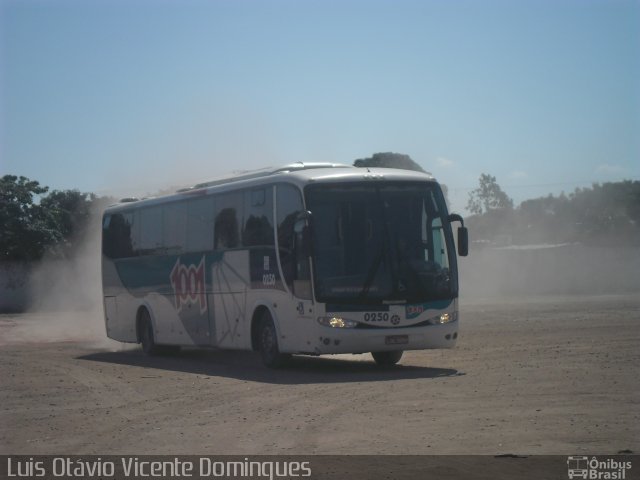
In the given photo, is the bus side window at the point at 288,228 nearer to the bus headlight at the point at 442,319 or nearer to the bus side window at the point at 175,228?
the bus headlight at the point at 442,319

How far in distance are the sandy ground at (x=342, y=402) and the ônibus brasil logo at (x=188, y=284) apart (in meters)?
1.32

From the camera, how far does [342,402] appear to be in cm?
1325

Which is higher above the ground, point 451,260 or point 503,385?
point 451,260

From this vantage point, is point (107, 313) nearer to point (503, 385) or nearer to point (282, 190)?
Result: point (282, 190)

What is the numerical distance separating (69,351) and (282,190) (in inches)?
390

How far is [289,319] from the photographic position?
17.7m

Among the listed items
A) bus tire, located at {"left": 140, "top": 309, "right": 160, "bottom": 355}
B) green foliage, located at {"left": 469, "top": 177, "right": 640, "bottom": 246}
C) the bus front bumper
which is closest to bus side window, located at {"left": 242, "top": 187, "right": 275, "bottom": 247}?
the bus front bumper

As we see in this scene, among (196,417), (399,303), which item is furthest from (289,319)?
(196,417)

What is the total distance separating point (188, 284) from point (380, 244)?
630 cm

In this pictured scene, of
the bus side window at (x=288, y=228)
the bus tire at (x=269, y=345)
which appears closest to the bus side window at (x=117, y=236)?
the bus tire at (x=269, y=345)

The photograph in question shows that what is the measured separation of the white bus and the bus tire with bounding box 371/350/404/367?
0.02 m

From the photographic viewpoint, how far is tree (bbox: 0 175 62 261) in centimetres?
5444

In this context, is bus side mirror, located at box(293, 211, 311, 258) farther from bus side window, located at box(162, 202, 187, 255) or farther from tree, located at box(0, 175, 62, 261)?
tree, located at box(0, 175, 62, 261)

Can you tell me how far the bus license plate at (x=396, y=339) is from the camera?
17.0 metres
